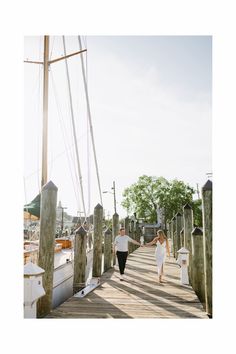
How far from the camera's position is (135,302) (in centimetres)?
629

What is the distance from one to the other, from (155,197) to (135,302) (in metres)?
44.7

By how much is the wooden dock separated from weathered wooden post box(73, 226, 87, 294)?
20.5 inches

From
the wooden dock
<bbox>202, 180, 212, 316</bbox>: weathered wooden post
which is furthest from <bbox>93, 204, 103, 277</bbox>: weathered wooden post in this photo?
<bbox>202, 180, 212, 316</bbox>: weathered wooden post

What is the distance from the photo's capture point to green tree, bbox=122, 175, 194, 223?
4847 centimetres

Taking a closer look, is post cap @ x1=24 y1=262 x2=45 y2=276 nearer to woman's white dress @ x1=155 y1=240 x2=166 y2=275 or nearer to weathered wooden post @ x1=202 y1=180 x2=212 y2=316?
weathered wooden post @ x1=202 y1=180 x2=212 y2=316

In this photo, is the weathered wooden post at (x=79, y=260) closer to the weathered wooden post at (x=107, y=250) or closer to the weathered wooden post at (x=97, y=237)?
the weathered wooden post at (x=97, y=237)

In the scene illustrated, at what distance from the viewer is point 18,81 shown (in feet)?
16.4

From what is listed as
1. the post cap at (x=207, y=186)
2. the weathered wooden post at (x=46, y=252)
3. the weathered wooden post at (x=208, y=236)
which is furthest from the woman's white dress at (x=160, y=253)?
the weathered wooden post at (x=46, y=252)

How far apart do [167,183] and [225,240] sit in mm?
47135

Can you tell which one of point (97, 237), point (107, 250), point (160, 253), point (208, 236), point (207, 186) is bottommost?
point (107, 250)

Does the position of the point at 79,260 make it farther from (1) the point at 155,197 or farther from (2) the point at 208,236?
(1) the point at 155,197

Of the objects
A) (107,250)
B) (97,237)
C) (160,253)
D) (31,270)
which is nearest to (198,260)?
(160,253)

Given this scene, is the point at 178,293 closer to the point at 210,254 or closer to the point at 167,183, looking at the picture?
the point at 210,254

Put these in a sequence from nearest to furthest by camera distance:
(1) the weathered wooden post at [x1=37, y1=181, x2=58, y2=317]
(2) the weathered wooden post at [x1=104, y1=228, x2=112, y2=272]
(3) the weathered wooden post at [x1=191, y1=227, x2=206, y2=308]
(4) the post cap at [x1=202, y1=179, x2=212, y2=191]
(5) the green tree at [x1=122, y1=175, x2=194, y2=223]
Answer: (1) the weathered wooden post at [x1=37, y1=181, x2=58, y2=317] < (4) the post cap at [x1=202, y1=179, x2=212, y2=191] < (3) the weathered wooden post at [x1=191, y1=227, x2=206, y2=308] < (2) the weathered wooden post at [x1=104, y1=228, x2=112, y2=272] < (5) the green tree at [x1=122, y1=175, x2=194, y2=223]
